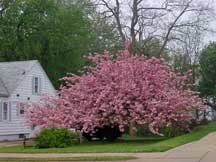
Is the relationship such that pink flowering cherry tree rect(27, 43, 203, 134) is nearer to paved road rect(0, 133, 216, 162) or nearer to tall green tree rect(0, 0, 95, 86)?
paved road rect(0, 133, 216, 162)

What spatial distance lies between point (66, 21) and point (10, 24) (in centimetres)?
548

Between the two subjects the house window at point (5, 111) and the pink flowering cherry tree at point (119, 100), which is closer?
the pink flowering cherry tree at point (119, 100)

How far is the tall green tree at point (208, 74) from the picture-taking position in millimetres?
57844

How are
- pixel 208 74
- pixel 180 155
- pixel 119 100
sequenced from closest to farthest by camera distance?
pixel 180 155
pixel 119 100
pixel 208 74

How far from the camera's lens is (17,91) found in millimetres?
40312

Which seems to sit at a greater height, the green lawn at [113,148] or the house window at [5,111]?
the house window at [5,111]

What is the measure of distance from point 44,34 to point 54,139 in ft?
83.5

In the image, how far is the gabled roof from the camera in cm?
3969

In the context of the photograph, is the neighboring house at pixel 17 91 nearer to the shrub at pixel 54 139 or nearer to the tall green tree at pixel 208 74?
the shrub at pixel 54 139

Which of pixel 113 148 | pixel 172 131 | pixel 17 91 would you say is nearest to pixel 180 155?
pixel 113 148

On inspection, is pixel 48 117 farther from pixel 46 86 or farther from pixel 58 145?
pixel 46 86

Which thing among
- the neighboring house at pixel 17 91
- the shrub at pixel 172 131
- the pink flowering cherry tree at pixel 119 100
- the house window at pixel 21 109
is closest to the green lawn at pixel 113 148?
the pink flowering cherry tree at pixel 119 100

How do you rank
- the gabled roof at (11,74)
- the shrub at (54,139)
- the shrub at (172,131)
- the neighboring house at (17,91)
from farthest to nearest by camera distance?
the gabled roof at (11,74) < the neighboring house at (17,91) < the shrub at (172,131) < the shrub at (54,139)

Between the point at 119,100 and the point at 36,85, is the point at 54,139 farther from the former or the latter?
the point at 36,85
